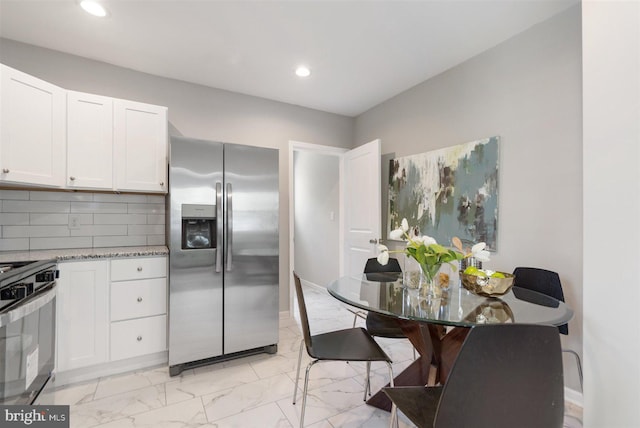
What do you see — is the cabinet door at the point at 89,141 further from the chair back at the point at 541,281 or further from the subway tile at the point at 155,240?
the chair back at the point at 541,281

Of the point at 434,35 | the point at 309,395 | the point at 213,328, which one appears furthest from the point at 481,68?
the point at 213,328

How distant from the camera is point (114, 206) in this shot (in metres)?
2.69

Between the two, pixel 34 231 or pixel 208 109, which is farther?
pixel 208 109

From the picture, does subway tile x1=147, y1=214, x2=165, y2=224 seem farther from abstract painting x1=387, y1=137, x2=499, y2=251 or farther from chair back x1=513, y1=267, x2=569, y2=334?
chair back x1=513, y1=267, x2=569, y2=334

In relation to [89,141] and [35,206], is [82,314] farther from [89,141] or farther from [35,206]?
A: [89,141]

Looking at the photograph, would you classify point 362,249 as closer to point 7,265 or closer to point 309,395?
point 309,395

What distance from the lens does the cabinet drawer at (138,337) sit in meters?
2.24

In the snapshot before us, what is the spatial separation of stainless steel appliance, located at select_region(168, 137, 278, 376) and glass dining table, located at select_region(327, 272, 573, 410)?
976 millimetres

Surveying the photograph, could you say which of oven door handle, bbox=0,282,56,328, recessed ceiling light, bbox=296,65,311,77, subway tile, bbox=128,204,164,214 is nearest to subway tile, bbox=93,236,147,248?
subway tile, bbox=128,204,164,214

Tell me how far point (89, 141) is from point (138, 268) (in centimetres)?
109

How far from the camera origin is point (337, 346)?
5.53 ft

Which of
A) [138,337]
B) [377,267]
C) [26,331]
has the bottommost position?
[138,337]

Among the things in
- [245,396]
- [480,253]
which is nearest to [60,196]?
[245,396]

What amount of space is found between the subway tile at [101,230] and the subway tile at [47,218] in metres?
0.11
